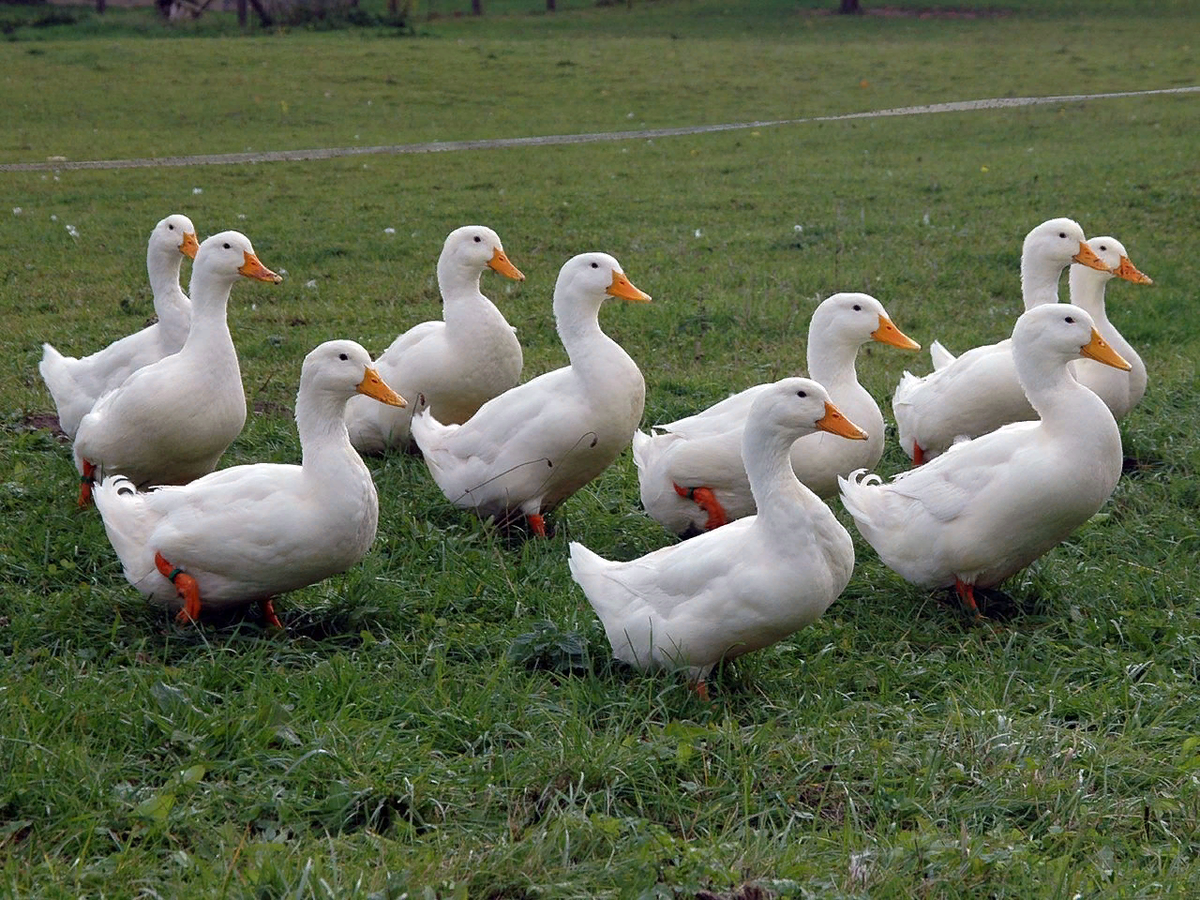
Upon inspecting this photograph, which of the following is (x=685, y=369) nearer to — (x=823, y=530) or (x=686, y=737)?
(x=823, y=530)

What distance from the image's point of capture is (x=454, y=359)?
615 centimetres

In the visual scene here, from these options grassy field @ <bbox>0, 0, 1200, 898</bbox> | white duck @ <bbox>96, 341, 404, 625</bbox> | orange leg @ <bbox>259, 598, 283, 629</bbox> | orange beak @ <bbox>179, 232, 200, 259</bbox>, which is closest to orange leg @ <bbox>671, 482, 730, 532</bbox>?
grassy field @ <bbox>0, 0, 1200, 898</bbox>

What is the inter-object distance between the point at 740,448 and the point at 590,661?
1.37 metres

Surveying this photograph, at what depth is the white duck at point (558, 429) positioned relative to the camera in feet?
17.4

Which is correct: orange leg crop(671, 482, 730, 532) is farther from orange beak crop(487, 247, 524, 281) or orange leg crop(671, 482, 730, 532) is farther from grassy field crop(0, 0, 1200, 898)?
orange beak crop(487, 247, 524, 281)

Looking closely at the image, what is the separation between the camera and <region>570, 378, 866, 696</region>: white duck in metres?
3.89

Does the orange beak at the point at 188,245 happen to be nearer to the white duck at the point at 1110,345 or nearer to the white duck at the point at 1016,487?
the white duck at the point at 1016,487

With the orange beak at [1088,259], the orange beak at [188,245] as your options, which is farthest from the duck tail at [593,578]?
the orange beak at [1088,259]

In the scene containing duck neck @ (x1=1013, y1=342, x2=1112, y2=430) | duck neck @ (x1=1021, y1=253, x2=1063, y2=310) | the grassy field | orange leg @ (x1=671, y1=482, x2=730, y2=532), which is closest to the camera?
the grassy field

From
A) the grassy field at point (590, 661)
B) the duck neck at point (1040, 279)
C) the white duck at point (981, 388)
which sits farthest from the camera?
the duck neck at point (1040, 279)

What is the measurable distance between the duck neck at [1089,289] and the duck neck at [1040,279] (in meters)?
0.08

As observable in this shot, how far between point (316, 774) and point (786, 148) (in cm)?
1370

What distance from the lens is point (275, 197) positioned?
12695 mm

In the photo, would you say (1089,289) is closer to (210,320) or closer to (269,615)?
A: (210,320)
